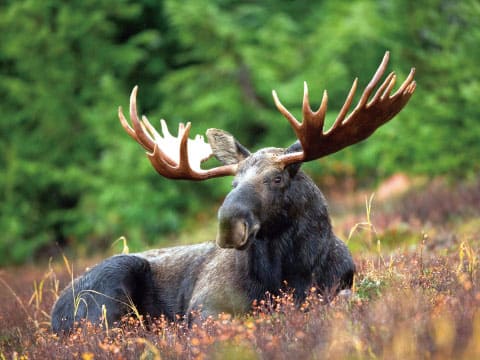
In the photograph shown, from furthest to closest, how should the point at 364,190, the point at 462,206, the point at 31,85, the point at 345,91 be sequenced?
the point at 31,85 → the point at 345,91 → the point at 364,190 → the point at 462,206

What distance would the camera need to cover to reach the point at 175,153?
650 cm

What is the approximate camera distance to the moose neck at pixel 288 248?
558 centimetres

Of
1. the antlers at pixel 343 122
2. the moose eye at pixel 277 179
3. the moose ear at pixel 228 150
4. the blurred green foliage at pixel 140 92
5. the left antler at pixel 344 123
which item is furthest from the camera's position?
the blurred green foliage at pixel 140 92

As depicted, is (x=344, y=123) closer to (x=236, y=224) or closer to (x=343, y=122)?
(x=343, y=122)

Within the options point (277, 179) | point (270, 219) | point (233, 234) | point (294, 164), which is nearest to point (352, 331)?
point (233, 234)

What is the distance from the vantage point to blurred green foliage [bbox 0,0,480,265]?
Result: 60.9 feet

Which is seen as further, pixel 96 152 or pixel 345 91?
pixel 96 152

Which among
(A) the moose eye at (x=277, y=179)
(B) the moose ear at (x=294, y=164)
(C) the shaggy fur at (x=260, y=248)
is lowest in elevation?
(C) the shaggy fur at (x=260, y=248)

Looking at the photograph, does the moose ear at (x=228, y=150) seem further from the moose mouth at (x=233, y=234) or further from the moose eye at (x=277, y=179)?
the moose mouth at (x=233, y=234)

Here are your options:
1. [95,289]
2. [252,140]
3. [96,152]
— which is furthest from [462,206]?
[96,152]

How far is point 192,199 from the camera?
19484 mm

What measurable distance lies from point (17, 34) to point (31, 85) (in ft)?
4.61

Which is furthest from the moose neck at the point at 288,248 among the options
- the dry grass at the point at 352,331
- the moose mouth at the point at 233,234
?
the moose mouth at the point at 233,234

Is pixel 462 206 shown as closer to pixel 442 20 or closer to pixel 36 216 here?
pixel 442 20
